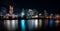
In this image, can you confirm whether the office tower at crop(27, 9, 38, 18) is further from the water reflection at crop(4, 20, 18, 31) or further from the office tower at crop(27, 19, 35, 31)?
the water reflection at crop(4, 20, 18, 31)

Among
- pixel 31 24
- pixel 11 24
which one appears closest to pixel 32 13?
pixel 31 24

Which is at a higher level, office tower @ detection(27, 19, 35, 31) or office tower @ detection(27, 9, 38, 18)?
office tower @ detection(27, 9, 38, 18)

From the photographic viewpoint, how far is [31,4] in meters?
1.23

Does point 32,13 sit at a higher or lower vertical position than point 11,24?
higher

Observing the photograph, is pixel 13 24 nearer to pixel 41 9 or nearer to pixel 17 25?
pixel 17 25

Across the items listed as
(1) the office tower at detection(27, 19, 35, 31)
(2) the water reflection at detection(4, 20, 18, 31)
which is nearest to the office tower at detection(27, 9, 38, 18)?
(1) the office tower at detection(27, 19, 35, 31)

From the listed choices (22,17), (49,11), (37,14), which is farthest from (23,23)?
(49,11)

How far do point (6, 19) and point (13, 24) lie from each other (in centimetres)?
9

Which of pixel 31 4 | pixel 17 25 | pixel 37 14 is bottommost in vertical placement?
pixel 17 25

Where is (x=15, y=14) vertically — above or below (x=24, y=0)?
below

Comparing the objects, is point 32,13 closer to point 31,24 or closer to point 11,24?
point 31,24

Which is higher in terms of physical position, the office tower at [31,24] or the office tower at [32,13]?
the office tower at [32,13]

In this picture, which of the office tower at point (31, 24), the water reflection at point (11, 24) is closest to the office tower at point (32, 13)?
the office tower at point (31, 24)

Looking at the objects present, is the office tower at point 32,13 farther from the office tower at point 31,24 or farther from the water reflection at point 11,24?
the water reflection at point 11,24
